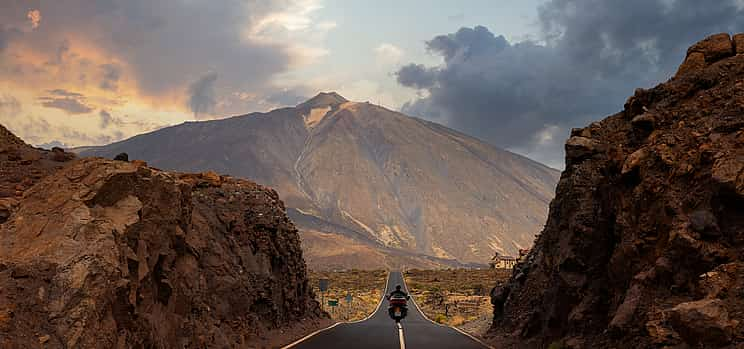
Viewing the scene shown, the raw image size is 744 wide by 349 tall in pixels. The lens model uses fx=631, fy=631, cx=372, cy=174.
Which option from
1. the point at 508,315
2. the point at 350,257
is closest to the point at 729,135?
the point at 508,315

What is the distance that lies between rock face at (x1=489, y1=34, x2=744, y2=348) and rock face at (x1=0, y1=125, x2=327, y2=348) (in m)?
9.04

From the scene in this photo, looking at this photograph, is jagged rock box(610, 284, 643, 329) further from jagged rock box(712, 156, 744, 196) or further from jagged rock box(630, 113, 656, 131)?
jagged rock box(630, 113, 656, 131)

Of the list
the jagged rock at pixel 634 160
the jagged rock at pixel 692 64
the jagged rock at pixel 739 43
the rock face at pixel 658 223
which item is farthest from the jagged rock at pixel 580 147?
the jagged rock at pixel 739 43

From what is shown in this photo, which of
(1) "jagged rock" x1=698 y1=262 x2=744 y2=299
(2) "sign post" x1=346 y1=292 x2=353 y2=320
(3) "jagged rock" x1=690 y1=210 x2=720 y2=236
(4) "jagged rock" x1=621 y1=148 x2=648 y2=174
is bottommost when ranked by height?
(2) "sign post" x1=346 y1=292 x2=353 y2=320

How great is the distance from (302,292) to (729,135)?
20.5 m

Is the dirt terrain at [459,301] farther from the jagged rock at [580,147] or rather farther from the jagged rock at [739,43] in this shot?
the jagged rock at [739,43]

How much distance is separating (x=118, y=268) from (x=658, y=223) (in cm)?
1023

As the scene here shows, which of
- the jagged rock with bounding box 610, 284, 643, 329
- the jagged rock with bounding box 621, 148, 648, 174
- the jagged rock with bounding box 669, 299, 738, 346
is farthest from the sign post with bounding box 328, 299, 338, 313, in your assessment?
the jagged rock with bounding box 669, 299, 738, 346

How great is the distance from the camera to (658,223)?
41.7 feet

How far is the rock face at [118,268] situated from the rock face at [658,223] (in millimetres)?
9045

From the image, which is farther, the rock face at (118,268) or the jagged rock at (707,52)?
the jagged rock at (707,52)

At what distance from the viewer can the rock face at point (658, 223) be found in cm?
1062

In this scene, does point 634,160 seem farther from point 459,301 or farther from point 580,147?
point 459,301

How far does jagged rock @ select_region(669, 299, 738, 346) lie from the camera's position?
935cm
